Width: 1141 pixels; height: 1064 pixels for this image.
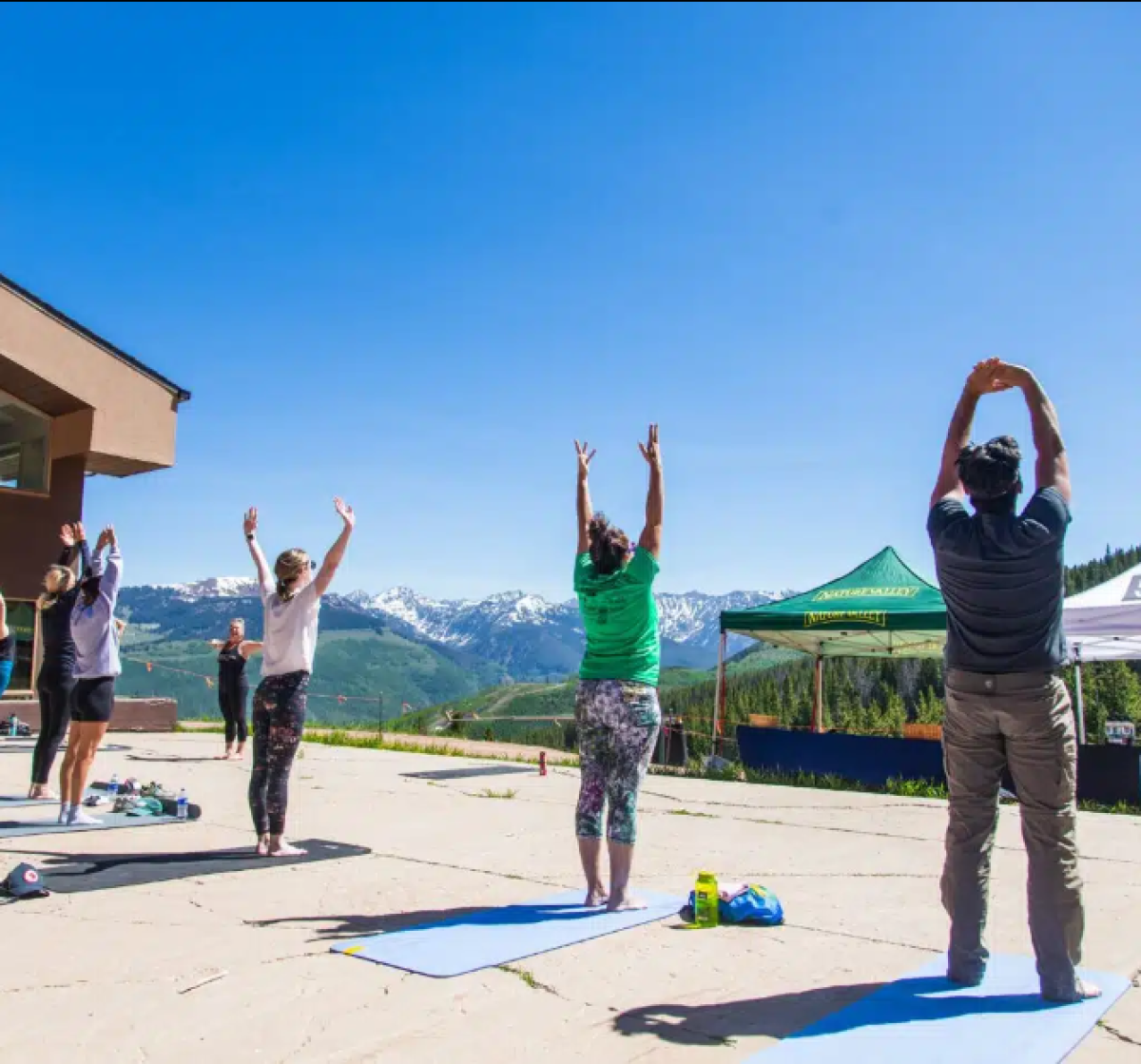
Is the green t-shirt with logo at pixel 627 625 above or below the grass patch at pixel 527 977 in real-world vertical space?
above

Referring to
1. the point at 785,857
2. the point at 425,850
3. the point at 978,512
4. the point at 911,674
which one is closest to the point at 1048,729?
the point at 978,512

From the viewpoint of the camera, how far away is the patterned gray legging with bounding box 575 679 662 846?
461 cm

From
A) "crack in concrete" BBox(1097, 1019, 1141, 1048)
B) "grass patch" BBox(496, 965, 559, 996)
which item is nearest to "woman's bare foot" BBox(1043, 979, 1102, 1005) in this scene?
"crack in concrete" BBox(1097, 1019, 1141, 1048)

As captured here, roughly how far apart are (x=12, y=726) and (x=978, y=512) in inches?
623

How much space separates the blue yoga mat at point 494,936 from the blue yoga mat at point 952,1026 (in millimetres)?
1251

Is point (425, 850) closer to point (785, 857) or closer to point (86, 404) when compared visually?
point (785, 857)

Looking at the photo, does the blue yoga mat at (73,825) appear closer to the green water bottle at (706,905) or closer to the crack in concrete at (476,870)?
the crack in concrete at (476,870)

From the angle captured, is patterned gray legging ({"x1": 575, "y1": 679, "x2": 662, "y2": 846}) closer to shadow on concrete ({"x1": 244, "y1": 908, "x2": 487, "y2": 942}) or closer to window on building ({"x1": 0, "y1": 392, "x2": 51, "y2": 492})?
shadow on concrete ({"x1": 244, "y1": 908, "x2": 487, "y2": 942})

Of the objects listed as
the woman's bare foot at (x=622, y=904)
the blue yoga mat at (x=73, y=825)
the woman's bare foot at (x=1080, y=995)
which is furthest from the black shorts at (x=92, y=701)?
the woman's bare foot at (x=1080, y=995)

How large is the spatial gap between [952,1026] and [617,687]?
1961mm

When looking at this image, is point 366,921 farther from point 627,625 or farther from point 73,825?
point 73,825

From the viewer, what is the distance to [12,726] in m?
15.4

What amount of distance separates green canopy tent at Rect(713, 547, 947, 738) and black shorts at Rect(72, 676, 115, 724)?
9.10 metres

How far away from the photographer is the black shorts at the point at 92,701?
678 centimetres
